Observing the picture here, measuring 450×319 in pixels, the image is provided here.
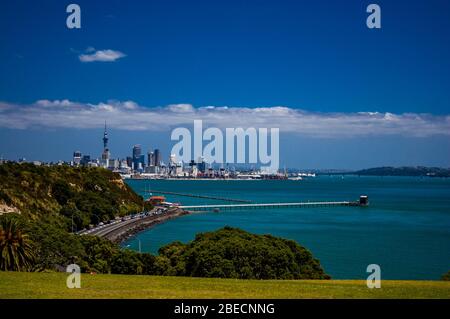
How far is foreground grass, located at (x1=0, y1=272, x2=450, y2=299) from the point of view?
10.4 m

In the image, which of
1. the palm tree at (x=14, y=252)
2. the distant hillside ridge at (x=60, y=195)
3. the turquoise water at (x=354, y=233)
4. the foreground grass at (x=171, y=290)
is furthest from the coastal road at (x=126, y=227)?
the foreground grass at (x=171, y=290)

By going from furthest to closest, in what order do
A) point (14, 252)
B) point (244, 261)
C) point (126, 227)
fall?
point (126, 227) < point (244, 261) < point (14, 252)

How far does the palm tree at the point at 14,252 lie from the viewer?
16578 millimetres

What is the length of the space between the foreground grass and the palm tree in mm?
3777

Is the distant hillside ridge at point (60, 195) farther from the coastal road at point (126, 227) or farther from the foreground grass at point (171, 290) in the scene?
the foreground grass at point (171, 290)

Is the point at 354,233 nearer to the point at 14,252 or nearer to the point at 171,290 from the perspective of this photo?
the point at 14,252

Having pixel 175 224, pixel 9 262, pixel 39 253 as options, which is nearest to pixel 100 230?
pixel 175 224

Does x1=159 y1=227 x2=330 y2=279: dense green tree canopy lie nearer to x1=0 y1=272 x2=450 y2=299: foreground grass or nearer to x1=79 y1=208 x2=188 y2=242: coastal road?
x1=0 y1=272 x2=450 y2=299: foreground grass

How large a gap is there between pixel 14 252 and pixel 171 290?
821cm

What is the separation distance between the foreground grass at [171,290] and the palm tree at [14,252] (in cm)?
378

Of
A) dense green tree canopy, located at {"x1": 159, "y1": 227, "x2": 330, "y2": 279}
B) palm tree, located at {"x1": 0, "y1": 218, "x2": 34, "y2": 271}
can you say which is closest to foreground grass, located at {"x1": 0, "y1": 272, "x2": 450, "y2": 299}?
palm tree, located at {"x1": 0, "y1": 218, "x2": 34, "y2": 271}

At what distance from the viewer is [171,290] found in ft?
36.7

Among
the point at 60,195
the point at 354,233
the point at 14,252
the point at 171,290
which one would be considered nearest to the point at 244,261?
the point at 14,252

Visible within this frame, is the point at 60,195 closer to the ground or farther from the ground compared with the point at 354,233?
farther from the ground
